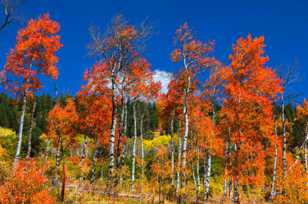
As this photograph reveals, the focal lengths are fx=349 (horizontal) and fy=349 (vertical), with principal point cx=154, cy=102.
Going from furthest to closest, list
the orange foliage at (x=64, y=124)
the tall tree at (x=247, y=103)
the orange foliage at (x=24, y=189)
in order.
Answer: the orange foliage at (x=64, y=124), the tall tree at (x=247, y=103), the orange foliage at (x=24, y=189)

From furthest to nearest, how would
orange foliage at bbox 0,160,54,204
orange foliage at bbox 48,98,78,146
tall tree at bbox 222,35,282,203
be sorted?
orange foliage at bbox 48,98,78,146 → tall tree at bbox 222,35,282,203 → orange foliage at bbox 0,160,54,204

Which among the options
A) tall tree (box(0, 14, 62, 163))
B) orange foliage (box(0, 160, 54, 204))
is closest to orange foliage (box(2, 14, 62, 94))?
tall tree (box(0, 14, 62, 163))

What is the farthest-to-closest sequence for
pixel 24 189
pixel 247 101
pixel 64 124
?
pixel 64 124
pixel 247 101
pixel 24 189

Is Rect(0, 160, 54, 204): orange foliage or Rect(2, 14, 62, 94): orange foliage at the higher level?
Rect(2, 14, 62, 94): orange foliage

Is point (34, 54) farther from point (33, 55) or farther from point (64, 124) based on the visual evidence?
point (64, 124)

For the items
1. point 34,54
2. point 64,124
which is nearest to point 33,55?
point 34,54

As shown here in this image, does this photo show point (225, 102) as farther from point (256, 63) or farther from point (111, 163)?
point (111, 163)

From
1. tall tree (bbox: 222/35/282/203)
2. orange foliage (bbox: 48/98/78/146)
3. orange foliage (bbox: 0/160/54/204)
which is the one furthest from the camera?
orange foliage (bbox: 48/98/78/146)

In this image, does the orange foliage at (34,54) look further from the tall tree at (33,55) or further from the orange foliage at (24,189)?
the orange foliage at (24,189)

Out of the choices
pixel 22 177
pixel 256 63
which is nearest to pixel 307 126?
pixel 256 63

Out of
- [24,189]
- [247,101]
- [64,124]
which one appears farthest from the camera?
[64,124]

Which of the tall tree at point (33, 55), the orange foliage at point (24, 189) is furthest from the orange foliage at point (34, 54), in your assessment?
the orange foliage at point (24, 189)

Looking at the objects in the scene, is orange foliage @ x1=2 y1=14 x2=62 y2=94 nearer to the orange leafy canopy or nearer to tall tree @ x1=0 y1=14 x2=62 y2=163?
tall tree @ x1=0 y1=14 x2=62 y2=163

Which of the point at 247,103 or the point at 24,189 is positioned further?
the point at 247,103
